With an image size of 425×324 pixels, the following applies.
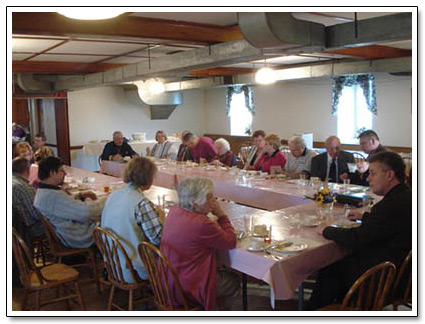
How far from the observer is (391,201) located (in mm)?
2600

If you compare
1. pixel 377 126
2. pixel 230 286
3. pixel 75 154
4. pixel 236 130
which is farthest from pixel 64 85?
pixel 230 286

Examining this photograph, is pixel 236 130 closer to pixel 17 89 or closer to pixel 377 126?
pixel 377 126

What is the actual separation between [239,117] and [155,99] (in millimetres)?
2730

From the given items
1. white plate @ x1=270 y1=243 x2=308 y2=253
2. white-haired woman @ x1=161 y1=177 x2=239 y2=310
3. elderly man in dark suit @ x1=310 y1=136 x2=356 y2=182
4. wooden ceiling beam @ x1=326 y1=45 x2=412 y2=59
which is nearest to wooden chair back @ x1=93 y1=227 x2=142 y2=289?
white-haired woman @ x1=161 y1=177 x2=239 y2=310

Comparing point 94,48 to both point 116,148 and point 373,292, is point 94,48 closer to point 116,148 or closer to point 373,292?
point 116,148

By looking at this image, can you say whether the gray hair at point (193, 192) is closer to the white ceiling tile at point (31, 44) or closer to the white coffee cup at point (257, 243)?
Answer: the white coffee cup at point (257, 243)

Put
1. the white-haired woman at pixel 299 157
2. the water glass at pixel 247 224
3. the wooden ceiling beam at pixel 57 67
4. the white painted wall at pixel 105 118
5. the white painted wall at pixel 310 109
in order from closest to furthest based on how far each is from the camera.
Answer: the water glass at pixel 247 224 < the white-haired woman at pixel 299 157 < the wooden ceiling beam at pixel 57 67 < the white painted wall at pixel 310 109 < the white painted wall at pixel 105 118

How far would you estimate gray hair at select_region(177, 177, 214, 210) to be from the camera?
2561 mm

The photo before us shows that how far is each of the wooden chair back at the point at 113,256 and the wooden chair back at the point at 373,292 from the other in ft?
4.37

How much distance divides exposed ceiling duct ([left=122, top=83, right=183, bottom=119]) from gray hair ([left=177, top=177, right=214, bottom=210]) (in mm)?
8686

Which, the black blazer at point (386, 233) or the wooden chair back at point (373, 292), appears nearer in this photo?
the wooden chair back at point (373, 292)

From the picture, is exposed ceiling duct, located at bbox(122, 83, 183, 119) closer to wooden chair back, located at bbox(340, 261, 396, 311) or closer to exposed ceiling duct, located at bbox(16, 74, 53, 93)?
exposed ceiling duct, located at bbox(16, 74, 53, 93)

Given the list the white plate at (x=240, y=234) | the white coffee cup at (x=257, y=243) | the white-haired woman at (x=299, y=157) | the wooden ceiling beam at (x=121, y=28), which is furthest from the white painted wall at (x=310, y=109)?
the white coffee cup at (x=257, y=243)

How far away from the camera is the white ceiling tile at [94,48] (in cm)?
576
